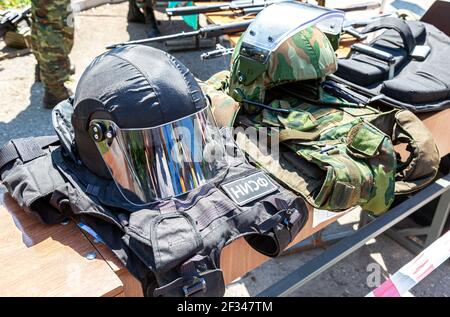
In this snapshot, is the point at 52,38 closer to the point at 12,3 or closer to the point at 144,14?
the point at 12,3

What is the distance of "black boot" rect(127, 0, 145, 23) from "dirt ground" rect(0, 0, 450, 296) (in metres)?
0.08

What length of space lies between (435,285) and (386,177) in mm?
1062

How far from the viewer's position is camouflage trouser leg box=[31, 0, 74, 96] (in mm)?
2486

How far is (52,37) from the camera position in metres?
2.53

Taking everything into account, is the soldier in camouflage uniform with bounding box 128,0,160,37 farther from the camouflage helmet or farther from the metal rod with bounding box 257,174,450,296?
the metal rod with bounding box 257,174,450,296

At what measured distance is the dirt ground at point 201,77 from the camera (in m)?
1.93

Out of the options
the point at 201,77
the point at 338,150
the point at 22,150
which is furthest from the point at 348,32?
the point at 22,150

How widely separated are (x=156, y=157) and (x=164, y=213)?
0.45 feet

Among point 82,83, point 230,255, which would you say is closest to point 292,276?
point 230,255

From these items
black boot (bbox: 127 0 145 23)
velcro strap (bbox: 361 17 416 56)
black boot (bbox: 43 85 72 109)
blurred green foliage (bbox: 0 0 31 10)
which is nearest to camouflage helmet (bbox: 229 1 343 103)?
velcro strap (bbox: 361 17 416 56)

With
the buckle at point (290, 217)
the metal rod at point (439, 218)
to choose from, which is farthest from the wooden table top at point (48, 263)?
the metal rod at point (439, 218)

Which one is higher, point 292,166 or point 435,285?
point 292,166
